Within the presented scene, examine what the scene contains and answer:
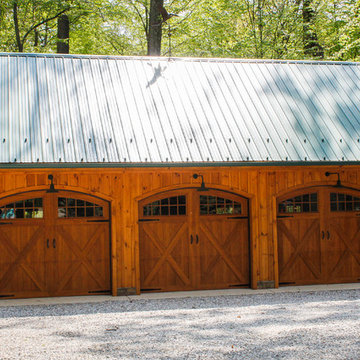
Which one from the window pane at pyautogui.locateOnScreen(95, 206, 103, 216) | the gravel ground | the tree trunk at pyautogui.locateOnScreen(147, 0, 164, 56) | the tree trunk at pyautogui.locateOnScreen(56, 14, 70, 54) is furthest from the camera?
the tree trunk at pyautogui.locateOnScreen(56, 14, 70, 54)

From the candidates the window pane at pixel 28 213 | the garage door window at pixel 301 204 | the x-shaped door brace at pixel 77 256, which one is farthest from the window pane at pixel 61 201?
the garage door window at pixel 301 204

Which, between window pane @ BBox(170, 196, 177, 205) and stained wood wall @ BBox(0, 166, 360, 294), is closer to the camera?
stained wood wall @ BBox(0, 166, 360, 294)

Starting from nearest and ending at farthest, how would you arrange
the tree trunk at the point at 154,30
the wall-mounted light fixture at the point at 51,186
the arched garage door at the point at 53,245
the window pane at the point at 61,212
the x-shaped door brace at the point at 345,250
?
the wall-mounted light fixture at the point at 51,186 → the arched garage door at the point at 53,245 → the window pane at the point at 61,212 → the x-shaped door brace at the point at 345,250 → the tree trunk at the point at 154,30

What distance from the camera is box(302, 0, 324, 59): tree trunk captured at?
23.2m

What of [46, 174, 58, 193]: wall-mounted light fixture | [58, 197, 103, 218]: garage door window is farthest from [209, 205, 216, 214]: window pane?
[46, 174, 58, 193]: wall-mounted light fixture

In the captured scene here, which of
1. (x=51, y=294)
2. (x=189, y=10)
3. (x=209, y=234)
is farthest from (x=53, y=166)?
(x=189, y=10)

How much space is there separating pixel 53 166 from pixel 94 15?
16.1m

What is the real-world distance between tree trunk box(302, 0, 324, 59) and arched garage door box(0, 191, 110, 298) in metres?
15.2

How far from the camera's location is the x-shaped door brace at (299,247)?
1185 centimetres

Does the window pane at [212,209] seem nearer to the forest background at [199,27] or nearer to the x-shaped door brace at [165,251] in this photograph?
the x-shaped door brace at [165,251]

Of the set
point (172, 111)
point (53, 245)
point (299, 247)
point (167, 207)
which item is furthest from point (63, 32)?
point (299, 247)

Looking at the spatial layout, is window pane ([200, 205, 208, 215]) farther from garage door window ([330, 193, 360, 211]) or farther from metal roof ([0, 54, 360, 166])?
garage door window ([330, 193, 360, 211])

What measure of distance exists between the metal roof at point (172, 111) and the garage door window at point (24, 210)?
1.32 meters

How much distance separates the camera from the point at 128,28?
87.6ft
